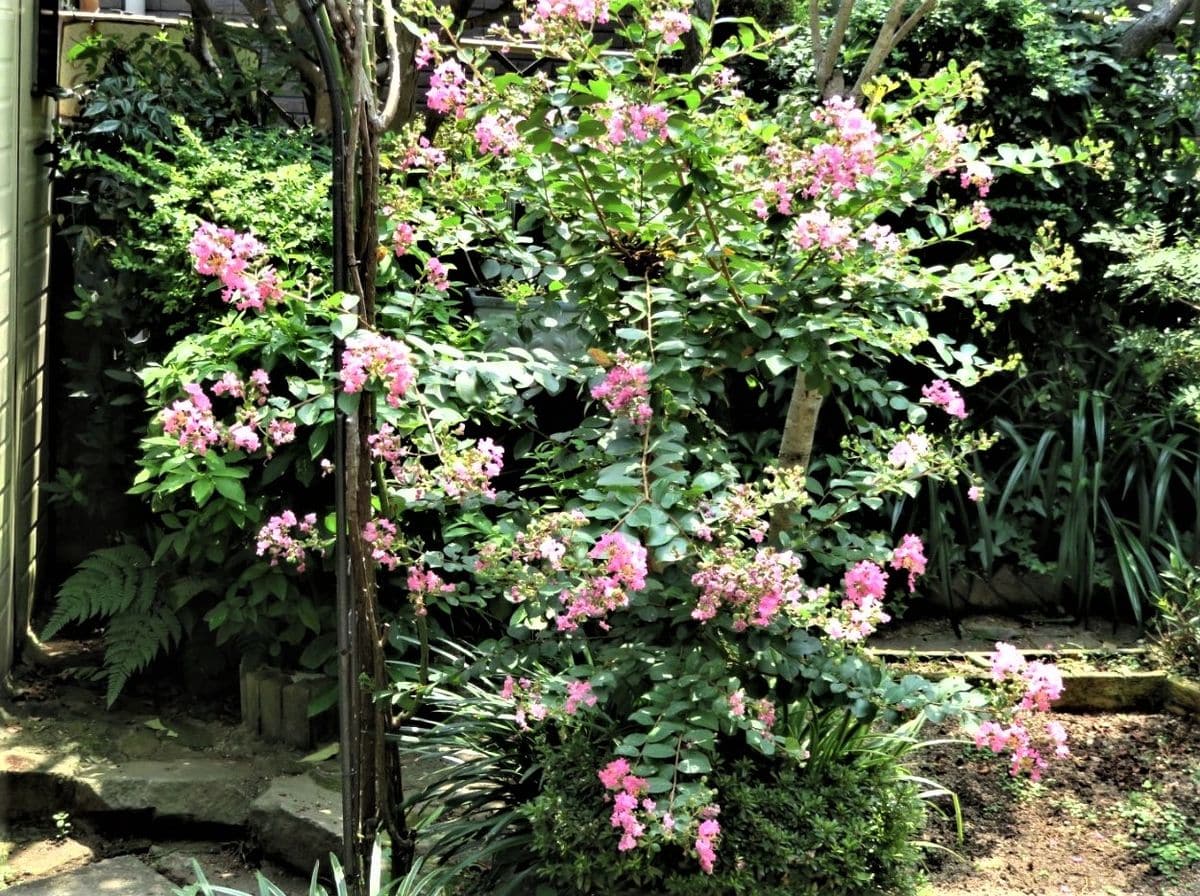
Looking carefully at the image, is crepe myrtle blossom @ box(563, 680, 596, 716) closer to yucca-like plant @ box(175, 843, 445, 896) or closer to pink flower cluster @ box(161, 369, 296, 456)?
yucca-like plant @ box(175, 843, 445, 896)

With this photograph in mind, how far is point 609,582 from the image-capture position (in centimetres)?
238

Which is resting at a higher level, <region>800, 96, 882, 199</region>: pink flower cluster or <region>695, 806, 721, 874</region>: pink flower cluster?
<region>800, 96, 882, 199</region>: pink flower cluster

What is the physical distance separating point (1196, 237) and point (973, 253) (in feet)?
2.64

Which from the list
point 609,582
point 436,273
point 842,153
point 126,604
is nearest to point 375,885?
point 609,582

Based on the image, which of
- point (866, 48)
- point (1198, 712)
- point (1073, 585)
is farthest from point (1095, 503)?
point (866, 48)

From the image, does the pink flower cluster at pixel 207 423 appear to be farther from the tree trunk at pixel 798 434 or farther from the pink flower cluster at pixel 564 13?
the tree trunk at pixel 798 434

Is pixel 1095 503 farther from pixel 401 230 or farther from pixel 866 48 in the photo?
pixel 401 230

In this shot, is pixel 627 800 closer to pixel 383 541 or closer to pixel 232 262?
pixel 383 541

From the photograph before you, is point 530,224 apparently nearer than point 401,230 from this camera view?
No

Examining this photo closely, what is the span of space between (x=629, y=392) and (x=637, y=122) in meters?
0.54

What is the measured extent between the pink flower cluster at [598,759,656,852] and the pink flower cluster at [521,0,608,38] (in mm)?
1461

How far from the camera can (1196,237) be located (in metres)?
4.66

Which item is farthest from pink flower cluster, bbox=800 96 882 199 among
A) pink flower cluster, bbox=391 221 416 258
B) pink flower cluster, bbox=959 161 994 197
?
pink flower cluster, bbox=391 221 416 258

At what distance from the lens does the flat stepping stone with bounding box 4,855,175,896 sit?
3.18m
